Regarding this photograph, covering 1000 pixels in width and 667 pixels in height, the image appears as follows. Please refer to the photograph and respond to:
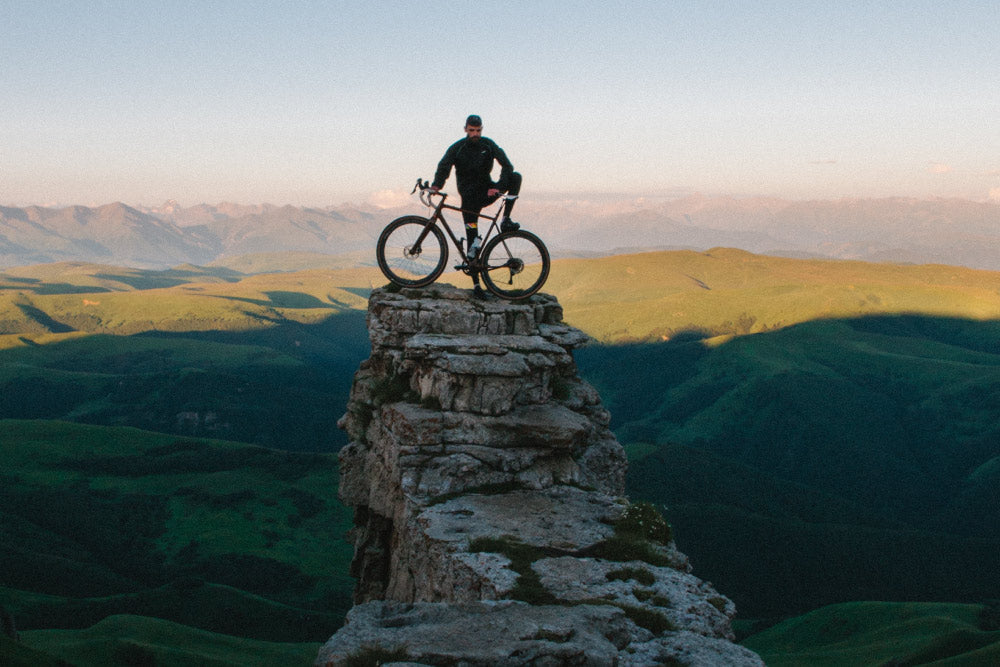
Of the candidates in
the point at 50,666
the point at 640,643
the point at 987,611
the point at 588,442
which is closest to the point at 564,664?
the point at 640,643

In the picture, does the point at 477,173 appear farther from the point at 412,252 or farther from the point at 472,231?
the point at 412,252

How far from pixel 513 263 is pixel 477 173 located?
12.0 feet

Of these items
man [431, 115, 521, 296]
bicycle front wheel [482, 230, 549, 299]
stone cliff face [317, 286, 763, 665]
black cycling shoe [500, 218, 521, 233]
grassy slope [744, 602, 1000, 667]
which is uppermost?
man [431, 115, 521, 296]

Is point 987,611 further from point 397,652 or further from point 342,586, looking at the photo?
point 397,652

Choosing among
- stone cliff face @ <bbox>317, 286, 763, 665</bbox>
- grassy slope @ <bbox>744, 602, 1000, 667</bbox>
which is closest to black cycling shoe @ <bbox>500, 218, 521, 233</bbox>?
stone cliff face @ <bbox>317, 286, 763, 665</bbox>

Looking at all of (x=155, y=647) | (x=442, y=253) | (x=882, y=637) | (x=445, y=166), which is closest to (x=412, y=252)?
(x=442, y=253)

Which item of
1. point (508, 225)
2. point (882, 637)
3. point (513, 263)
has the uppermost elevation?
point (508, 225)

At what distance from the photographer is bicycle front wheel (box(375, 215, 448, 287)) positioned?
89.7 feet

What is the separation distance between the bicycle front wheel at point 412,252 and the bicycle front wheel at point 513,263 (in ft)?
5.71

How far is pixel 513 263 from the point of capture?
2798cm

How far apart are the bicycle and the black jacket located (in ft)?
2.87

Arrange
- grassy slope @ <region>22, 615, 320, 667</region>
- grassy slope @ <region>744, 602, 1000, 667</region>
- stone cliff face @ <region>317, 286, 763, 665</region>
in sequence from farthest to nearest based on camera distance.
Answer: grassy slope @ <region>744, 602, 1000, 667</region>, grassy slope @ <region>22, 615, 320, 667</region>, stone cliff face @ <region>317, 286, 763, 665</region>

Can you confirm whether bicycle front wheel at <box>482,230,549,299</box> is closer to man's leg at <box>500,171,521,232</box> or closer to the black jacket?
man's leg at <box>500,171,521,232</box>

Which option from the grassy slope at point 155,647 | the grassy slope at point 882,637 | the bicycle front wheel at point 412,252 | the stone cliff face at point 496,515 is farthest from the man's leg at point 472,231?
the grassy slope at point 882,637
